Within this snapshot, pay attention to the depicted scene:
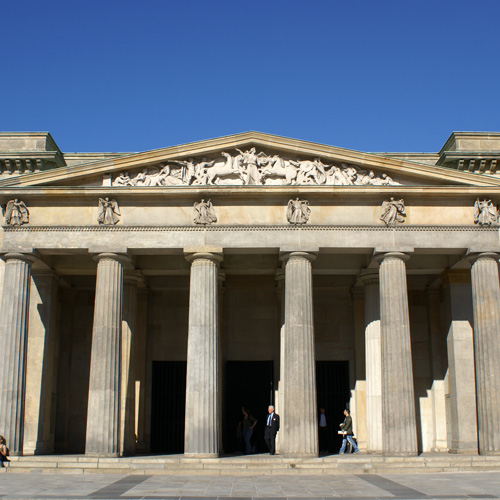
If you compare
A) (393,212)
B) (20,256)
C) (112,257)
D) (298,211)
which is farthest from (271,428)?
(20,256)

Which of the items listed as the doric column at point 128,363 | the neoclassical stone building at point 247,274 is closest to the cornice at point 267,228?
the neoclassical stone building at point 247,274

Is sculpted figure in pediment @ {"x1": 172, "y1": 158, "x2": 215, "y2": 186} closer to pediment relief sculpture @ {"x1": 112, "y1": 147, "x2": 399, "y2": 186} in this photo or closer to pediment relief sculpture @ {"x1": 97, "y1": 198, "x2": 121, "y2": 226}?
pediment relief sculpture @ {"x1": 112, "y1": 147, "x2": 399, "y2": 186}

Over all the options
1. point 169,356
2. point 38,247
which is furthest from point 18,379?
point 169,356

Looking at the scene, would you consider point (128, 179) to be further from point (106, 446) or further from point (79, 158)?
point (106, 446)

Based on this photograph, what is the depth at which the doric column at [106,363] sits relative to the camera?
27.8 m

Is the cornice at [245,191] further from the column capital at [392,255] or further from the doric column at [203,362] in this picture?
the doric column at [203,362]

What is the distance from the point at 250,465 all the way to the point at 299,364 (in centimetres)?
457

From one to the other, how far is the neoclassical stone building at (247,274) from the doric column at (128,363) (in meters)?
0.08

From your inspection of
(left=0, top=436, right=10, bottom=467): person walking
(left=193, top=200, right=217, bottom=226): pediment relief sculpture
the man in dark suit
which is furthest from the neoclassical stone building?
(left=0, top=436, right=10, bottom=467): person walking

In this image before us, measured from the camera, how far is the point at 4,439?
2609 centimetres

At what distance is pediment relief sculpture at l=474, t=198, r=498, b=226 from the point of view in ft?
98.1

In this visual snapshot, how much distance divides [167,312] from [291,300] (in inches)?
382

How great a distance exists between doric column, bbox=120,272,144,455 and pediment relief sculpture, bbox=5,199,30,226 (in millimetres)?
5505

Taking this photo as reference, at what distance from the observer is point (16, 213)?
3006cm
